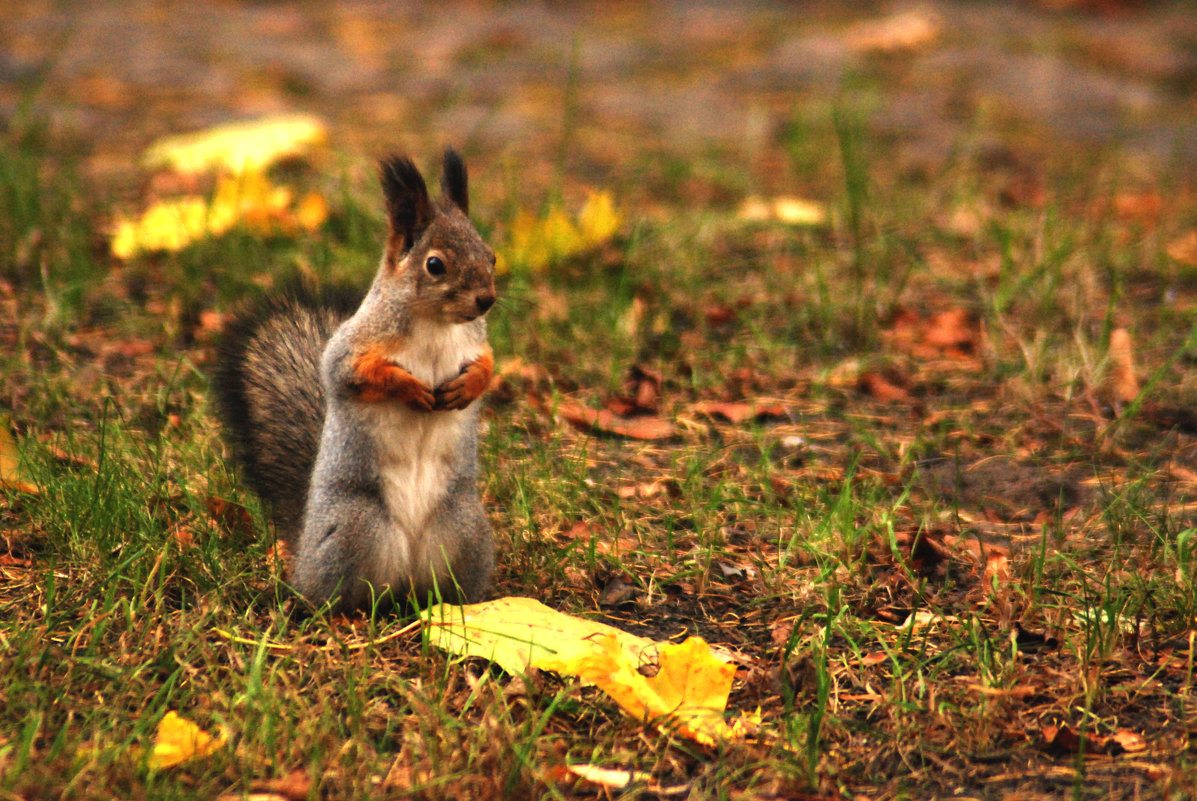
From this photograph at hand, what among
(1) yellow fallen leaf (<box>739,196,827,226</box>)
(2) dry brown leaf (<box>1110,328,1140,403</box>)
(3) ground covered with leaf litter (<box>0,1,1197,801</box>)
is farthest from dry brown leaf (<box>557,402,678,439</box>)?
(1) yellow fallen leaf (<box>739,196,827,226</box>)

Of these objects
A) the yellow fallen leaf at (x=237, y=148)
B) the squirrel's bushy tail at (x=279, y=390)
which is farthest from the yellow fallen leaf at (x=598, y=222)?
the squirrel's bushy tail at (x=279, y=390)

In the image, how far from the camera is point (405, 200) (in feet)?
6.79

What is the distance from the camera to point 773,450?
3.11 metres

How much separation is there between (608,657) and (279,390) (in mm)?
923

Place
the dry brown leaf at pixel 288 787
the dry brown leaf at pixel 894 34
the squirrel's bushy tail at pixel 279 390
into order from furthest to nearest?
the dry brown leaf at pixel 894 34 → the squirrel's bushy tail at pixel 279 390 → the dry brown leaf at pixel 288 787

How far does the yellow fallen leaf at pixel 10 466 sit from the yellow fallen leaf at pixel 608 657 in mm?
945

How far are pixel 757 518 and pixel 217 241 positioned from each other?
2.03 meters

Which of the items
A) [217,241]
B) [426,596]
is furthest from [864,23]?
[426,596]

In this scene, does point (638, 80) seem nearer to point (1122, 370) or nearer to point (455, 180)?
point (1122, 370)

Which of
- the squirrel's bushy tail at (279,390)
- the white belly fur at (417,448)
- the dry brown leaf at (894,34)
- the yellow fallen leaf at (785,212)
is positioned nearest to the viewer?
the white belly fur at (417,448)

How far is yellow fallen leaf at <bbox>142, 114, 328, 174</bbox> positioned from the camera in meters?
4.65

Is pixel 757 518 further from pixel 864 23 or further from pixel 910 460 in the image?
pixel 864 23

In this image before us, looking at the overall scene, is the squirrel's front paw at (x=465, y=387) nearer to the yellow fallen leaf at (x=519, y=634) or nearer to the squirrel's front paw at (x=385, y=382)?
the squirrel's front paw at (x=385, y=382)

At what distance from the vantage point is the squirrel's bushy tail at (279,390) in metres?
2.37
